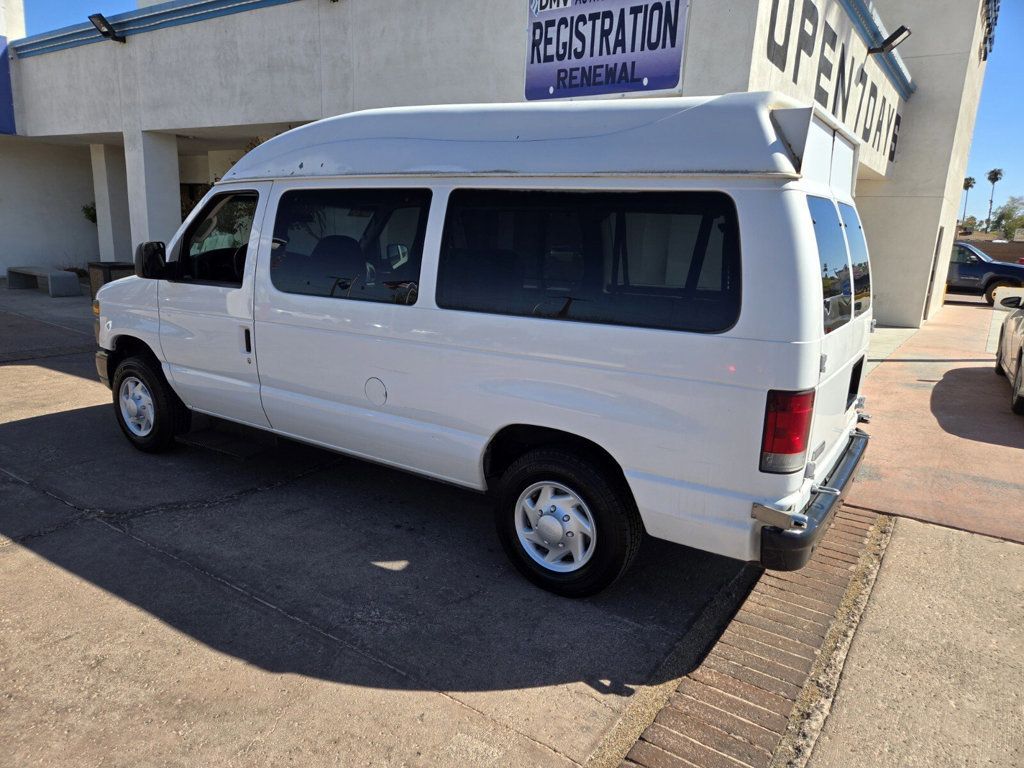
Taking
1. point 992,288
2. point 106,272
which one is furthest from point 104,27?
point 992,288

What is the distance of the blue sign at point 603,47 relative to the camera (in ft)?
22.3

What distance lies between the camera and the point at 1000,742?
285 centimetres

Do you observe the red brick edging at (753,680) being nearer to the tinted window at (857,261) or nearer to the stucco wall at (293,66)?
the tinted window at (857,261)

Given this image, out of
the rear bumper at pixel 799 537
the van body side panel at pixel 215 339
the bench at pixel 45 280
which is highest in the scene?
the van body side panel at pixel 215 339

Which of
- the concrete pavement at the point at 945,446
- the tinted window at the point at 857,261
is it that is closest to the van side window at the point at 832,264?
the tinted window at the point at 857,261

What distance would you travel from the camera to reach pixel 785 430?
9.80ft

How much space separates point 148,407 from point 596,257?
3979 mm

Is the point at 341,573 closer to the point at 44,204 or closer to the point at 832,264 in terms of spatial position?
the point at 832,264

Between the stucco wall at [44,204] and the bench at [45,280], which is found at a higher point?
the stucco wall at [44,204]

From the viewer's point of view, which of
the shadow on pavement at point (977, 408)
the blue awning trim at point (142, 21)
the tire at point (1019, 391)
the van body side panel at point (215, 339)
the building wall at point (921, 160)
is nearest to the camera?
the van body side panel at point (215, 339)

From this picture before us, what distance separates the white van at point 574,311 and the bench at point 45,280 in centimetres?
1228

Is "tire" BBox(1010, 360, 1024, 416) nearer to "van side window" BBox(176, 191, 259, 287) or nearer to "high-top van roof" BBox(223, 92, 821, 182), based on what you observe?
"high-top van roof" BBox(223, 92, 821, 182)

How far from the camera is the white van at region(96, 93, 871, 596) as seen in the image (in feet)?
9.95

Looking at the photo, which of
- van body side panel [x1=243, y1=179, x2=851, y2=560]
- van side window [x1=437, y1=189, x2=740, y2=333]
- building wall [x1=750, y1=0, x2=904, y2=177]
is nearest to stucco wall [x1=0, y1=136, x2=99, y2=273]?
van body side panel [x1=243, y1=179, x2=851, y2=560]
